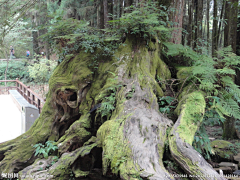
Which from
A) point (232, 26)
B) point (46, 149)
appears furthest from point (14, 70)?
point (232, 26)

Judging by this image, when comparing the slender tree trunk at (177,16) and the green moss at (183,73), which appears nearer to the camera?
the green moss at (183,73)

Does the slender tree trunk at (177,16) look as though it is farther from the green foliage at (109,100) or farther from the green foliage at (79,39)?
the green foliage at (109,100)

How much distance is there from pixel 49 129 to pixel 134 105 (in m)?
2.52

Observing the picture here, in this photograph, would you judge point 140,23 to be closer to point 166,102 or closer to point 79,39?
point 79,39

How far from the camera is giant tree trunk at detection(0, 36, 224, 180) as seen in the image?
8.16 feet

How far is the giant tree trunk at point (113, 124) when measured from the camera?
97.9 inches

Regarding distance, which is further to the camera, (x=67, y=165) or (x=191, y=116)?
(x=191, y=116)

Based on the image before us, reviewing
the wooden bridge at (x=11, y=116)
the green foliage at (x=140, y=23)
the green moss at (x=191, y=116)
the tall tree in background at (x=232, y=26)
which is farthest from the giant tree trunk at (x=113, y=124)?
the wooden bridge at (x=11, y=116)

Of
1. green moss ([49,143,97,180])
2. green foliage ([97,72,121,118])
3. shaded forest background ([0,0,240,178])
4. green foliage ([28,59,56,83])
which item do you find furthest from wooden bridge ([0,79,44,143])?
green moss ([49,143,97,180])

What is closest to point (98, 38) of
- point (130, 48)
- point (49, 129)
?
point (130, 48)

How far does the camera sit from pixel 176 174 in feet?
8.07

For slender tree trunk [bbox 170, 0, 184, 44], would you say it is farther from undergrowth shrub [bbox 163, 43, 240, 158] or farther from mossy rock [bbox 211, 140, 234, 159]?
mossy rock [bbox 211, 140, 234, 159]

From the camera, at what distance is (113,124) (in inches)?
126

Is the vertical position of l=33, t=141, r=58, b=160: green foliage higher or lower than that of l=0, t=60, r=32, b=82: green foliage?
lower
